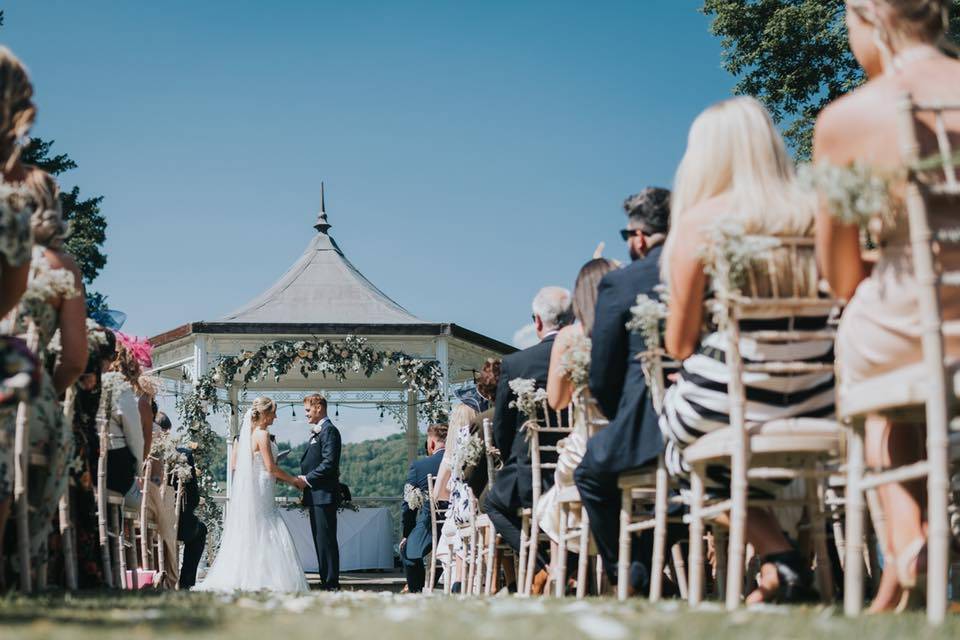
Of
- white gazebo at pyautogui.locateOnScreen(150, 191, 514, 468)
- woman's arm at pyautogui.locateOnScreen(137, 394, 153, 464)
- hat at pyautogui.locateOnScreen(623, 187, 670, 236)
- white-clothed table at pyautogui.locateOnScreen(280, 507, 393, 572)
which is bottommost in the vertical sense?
white-clothed table at pyautogui.locateOnScreen(280, 507, 393, 572)

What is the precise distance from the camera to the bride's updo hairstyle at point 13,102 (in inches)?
158

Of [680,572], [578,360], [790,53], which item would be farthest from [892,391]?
[790,53]

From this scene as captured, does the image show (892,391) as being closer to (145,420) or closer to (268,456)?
(145,420)

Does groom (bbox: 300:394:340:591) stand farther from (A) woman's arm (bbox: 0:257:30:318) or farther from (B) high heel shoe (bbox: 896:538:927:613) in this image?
(B) high heel shoe (bbox: 896:538:927:613)

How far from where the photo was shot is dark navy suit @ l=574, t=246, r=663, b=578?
495cm

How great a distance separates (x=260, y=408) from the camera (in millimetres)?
11914

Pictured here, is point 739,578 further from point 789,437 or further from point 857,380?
point 857,380

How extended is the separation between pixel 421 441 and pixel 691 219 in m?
18.6

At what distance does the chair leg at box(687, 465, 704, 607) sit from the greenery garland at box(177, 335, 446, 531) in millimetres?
13809

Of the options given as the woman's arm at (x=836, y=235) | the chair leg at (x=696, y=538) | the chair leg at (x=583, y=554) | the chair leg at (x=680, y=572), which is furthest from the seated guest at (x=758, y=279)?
the chair leg at (x=583, y=554)

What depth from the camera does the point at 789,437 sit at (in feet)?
12.4

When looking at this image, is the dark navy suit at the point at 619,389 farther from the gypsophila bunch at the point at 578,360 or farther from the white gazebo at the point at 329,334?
the white gazebo at the point at 329,334

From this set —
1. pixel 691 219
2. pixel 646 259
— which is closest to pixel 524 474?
pixel 646 259

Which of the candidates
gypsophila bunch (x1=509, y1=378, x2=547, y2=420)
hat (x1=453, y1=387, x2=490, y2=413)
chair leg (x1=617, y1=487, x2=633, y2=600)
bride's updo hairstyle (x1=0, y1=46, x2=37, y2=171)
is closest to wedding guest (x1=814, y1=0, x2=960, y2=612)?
chair leg (x1=617, y1=487, x2=633, y2=600)
